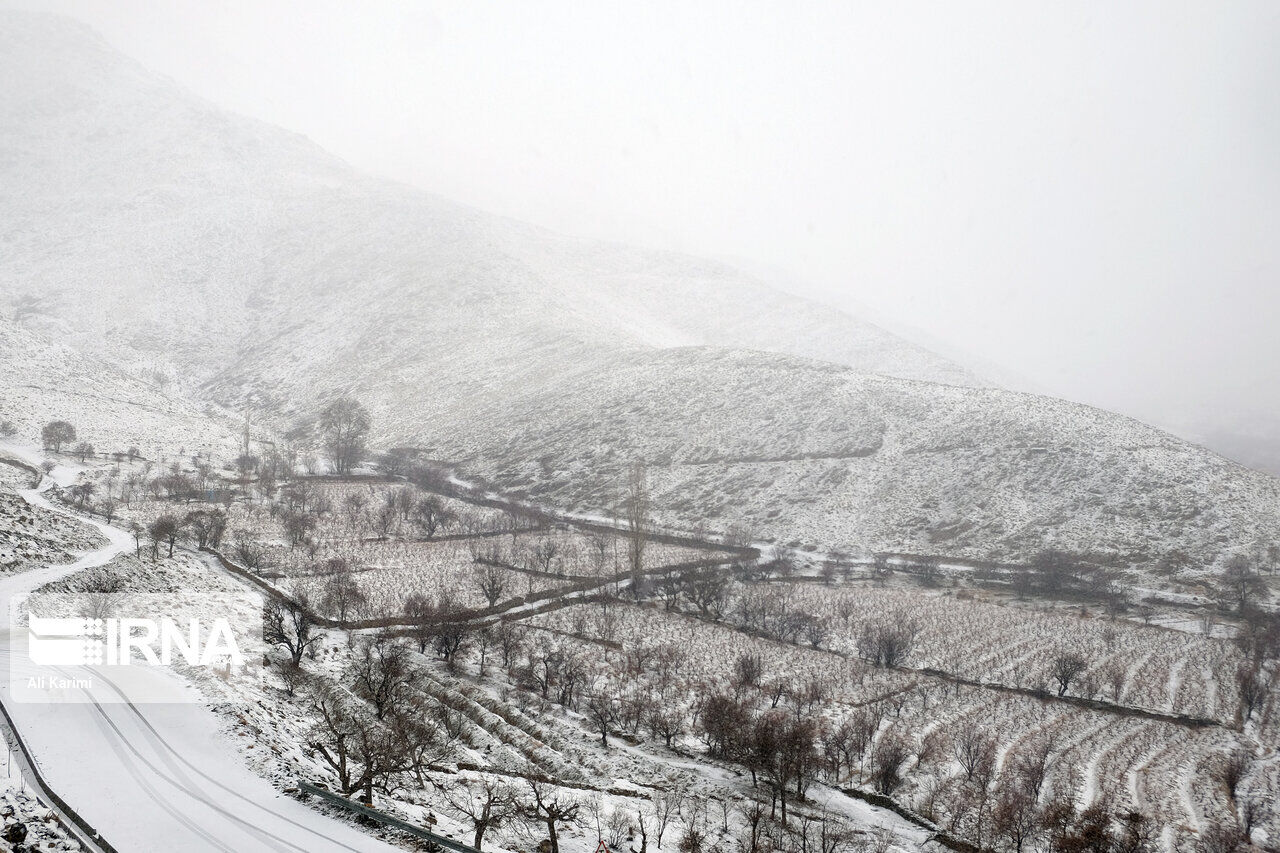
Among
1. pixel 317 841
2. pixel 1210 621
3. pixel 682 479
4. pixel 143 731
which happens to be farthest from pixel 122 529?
pixel 1210 621

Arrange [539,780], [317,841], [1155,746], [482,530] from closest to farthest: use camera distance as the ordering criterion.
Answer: [317,841] < [539,780] < [1155,746] < [482,530]

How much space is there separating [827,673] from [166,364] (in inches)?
6207

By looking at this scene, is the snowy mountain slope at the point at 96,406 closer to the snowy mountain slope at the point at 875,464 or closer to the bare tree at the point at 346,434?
the bare tree at the point at 346,434

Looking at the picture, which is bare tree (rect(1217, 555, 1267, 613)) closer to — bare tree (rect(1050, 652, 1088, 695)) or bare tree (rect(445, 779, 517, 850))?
bare tree (rect(1050, 652, 1088, 695))

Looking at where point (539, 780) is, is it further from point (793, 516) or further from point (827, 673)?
point (793, 516)

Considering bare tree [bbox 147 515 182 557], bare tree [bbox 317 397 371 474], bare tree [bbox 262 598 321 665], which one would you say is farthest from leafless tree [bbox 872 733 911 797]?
bare tree [bbox 317 397 371 474]

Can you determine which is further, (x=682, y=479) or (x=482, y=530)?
(x=682, y=479)

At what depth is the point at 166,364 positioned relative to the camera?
148 metres

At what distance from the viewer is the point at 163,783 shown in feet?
60.7

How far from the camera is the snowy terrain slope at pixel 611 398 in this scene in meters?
81.4

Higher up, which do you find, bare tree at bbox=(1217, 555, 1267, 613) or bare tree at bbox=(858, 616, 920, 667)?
bare tree at bbox=(1217, 555, 1267, 613)

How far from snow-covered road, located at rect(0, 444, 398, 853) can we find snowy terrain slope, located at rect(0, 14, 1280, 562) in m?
69.1

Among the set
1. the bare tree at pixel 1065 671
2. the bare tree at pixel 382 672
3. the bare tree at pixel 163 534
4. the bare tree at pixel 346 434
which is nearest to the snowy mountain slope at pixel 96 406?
the bare tree at pixel 346 434

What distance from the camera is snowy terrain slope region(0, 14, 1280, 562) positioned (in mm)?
81375
